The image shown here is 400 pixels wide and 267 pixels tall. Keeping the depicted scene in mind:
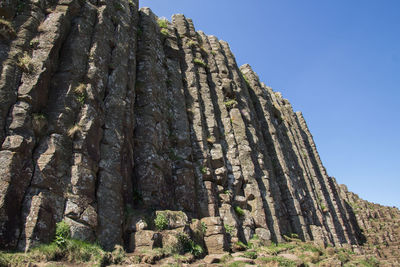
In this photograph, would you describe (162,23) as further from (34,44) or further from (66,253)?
(66,253)

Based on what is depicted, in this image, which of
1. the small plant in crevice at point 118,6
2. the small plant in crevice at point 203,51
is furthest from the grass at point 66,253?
the small plant in crevice at point 203,51

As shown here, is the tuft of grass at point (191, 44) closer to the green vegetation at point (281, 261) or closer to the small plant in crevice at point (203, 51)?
the small plant in crevice at point (203, 51)

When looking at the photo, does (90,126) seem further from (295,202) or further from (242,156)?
(295,202)

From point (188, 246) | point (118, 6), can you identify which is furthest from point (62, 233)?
point (118, 6)

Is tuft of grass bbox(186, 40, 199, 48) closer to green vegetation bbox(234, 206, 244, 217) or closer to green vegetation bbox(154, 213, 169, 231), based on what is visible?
green vegetation bbox(234, 206, 244, 217)

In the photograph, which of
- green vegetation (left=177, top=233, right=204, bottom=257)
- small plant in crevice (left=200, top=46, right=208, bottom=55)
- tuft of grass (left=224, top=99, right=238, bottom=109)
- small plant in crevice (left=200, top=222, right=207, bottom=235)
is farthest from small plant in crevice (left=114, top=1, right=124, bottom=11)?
green vegetation (left=177, top=233, right=204, bottom=257)

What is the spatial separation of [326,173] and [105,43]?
158ft

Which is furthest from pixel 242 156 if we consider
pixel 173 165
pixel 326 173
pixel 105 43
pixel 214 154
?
pixel 326 173

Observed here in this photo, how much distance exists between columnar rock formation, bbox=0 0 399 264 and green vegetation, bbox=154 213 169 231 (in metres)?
1.05

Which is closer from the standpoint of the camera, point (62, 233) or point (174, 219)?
point (62, 233)

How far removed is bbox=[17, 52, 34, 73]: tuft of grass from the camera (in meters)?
13.1

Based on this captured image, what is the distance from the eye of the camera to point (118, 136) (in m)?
15.5

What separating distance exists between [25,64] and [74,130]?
10.8ft

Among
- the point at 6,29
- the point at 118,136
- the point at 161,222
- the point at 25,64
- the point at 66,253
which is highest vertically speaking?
the point at 6,29
